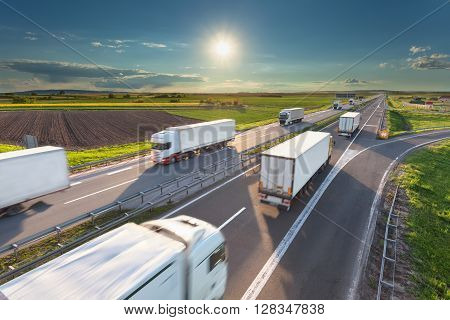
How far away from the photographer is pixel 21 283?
5.73 m

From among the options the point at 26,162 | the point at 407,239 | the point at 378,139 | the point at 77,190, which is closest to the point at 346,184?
the point at 407,239

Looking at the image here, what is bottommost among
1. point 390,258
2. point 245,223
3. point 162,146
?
point 390,258

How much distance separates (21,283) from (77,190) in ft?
50.2

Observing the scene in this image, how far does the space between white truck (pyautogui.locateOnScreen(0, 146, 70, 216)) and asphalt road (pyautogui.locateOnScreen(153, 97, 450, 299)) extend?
865 cm

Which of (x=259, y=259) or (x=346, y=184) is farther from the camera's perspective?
(x=346, y=184)

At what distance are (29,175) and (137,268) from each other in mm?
14297

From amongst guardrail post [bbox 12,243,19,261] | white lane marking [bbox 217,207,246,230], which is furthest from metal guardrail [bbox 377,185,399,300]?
guardrail post [bbox 12,243,19,261]

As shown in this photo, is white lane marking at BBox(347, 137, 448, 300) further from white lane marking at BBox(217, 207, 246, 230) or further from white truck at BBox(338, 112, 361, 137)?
white truck at BBox(338, 112, 361, 137)

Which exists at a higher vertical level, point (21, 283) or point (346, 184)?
point (21, 283)

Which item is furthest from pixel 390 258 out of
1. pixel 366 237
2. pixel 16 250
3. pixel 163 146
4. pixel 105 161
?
pixel 105 161

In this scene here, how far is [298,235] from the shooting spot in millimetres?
13703

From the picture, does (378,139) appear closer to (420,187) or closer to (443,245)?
(420,187)

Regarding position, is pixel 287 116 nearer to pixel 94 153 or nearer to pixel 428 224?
pixel 94 153

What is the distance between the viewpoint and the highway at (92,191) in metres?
14.7
